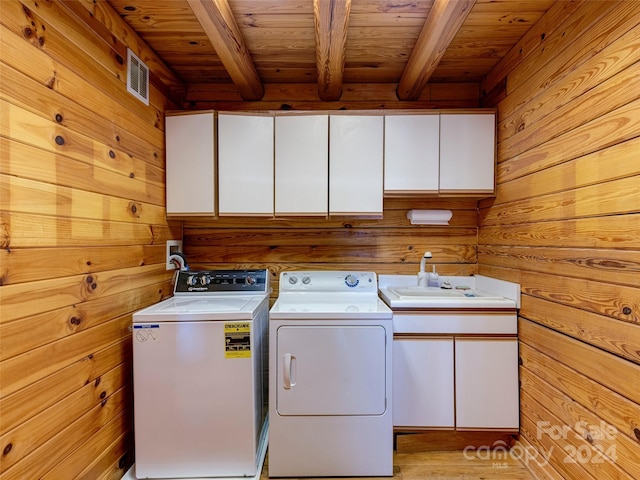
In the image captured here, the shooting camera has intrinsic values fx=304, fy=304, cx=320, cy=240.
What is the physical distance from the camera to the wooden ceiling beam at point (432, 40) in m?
1.35

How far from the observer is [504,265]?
1885mm

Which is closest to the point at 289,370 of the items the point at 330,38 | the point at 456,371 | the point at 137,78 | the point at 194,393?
the point at 194,393

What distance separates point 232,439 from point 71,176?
142cm

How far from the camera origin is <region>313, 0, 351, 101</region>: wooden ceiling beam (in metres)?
1.32

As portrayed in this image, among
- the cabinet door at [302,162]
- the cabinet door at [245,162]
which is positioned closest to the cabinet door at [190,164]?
the cabinet door at [245,162]

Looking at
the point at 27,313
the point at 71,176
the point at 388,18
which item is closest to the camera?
the point at 27,313

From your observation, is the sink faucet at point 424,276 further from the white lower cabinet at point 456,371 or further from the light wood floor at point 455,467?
the light wood floor at point 455,467

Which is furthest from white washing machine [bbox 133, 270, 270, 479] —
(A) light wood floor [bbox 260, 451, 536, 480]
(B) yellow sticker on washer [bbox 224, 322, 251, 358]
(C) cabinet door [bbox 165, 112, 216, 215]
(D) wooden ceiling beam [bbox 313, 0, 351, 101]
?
(D) wooden ceiling beam [bbox 313, 0, 351, 101]

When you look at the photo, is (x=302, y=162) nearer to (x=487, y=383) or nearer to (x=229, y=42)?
(x=229, y=42)

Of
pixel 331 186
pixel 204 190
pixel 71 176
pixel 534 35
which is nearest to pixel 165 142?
pixel 204 190

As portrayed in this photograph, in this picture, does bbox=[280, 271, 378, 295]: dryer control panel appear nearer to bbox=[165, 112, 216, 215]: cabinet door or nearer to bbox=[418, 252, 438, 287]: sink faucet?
bbox=[418, 252, 438, 287]: sink faucet

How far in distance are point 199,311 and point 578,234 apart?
1780 mm

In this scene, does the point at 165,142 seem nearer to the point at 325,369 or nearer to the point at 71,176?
the point at 71,176

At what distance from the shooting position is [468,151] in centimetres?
198
